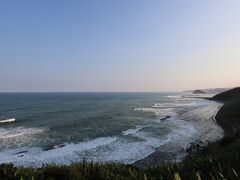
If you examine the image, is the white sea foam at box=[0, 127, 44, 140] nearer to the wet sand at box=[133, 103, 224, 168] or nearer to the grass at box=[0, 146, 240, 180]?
the wet sand at box=[133, 103, 224, 168]

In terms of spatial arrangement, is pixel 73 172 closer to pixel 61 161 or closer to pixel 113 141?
pixel 61 161

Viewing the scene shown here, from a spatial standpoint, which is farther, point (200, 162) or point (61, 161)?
point (61, 161)

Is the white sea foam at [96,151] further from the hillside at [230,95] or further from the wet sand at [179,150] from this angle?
the hillside at [230,95]

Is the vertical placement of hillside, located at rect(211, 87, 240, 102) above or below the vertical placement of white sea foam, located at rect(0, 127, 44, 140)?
above

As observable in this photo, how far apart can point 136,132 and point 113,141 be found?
264 inches

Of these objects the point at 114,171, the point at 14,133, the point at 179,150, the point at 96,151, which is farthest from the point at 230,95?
the point at 114,171

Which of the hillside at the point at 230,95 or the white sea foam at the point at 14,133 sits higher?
the hillside at the point at 230,95

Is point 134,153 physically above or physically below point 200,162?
below

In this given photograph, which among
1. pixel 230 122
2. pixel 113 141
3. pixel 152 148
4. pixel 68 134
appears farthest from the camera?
pixel 230 122

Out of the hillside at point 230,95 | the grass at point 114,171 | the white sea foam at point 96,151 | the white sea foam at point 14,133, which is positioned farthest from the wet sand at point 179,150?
the hillside at point 230,95

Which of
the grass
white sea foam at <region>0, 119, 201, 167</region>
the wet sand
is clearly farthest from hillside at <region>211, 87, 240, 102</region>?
the grass

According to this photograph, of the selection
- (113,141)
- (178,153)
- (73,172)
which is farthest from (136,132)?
(73,172)

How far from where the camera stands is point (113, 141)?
2998 centimetres

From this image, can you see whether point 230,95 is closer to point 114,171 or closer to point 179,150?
point 179,150
